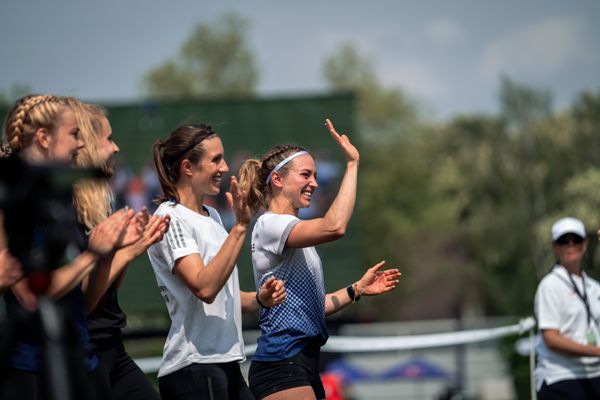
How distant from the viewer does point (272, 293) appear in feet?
16.4

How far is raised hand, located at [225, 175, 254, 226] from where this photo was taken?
4613mm

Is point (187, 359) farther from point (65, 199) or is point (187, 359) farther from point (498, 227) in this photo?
point (498, 227)

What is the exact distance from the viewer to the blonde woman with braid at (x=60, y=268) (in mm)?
3746

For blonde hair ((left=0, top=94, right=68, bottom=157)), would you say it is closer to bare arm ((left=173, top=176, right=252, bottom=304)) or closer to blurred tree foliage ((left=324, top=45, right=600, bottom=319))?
bare arm ((left=173, top=176, right=252, bottom=304))

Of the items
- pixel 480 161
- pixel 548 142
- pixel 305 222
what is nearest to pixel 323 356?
pixel 305 222

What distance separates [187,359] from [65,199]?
1926mm

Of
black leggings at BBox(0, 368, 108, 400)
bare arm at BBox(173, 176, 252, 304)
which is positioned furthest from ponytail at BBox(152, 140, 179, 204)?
black leggings at BBox(0, 368, 108, 400)

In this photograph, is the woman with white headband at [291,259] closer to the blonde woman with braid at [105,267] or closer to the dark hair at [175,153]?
the dark hair at [175,153]

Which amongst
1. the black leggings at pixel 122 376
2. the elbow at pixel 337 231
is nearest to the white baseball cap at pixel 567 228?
the elbow at pixel 337 231

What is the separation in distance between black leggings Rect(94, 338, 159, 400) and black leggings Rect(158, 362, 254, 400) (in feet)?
0.28

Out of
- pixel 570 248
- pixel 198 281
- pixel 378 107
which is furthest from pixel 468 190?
pixel 198 281

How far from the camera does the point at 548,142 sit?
46.5 m

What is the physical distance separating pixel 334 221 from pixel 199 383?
1.02 meters

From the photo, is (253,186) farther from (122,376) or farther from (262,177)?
(122,376)
